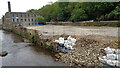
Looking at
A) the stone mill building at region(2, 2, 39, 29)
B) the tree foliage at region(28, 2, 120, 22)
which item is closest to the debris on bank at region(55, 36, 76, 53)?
the tree foliage at region(28, 2, 120, 22)

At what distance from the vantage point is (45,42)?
9938 millimetres

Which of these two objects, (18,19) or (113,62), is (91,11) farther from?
(18,19)

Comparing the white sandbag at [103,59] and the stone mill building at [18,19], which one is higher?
the stone mill building at [18,19]

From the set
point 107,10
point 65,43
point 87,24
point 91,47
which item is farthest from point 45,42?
point 107,10

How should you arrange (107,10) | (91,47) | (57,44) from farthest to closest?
(107,10) < (57,44) < (91,47)

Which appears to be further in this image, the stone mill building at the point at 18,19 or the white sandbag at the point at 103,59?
the stone mill building at the point at 18,19

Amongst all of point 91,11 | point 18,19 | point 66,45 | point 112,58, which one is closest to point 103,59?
point 112,58

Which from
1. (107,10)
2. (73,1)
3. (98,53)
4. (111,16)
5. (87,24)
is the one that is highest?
(73,1)

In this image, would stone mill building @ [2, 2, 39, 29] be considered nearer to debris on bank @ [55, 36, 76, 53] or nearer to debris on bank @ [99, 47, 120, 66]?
debris on bank @ [55, 36, 76, 53]

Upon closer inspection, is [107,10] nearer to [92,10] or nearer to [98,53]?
[92,10]

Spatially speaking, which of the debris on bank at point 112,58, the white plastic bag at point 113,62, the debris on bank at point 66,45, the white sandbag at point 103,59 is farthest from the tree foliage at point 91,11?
the white plastic bag at point 113,62

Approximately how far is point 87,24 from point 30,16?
26719 millimetres

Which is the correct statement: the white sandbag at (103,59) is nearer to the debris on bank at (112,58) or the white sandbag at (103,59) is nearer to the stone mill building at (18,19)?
the debris on bank at (112,58)

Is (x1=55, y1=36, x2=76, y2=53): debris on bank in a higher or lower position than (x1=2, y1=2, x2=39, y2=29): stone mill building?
lower
